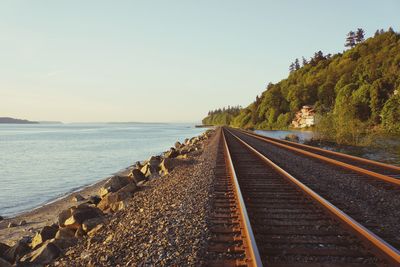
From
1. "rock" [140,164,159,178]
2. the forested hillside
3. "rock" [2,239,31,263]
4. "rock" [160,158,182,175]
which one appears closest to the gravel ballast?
"rock" [2,239,31,263]

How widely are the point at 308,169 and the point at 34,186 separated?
16593 mm

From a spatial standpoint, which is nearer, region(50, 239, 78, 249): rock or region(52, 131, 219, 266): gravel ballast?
region(52, 131, 219, 266): gravel ballast

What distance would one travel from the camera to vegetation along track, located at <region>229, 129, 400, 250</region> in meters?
5.84

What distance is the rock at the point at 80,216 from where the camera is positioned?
8.46 meters

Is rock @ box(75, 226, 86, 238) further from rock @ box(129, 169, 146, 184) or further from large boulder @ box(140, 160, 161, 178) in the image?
rock @ box(129, 169, 146, 184)

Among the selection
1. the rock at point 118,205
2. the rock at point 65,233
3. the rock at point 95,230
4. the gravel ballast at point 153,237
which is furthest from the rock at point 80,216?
the rock at point 95,230

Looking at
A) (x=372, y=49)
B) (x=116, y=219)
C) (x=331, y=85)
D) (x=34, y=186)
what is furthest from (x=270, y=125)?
(x=116, y=219)

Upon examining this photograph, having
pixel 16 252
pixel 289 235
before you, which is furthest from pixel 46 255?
pixel 289 235

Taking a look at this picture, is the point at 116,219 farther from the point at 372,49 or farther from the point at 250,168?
the point at 372,49

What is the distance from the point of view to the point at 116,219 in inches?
300

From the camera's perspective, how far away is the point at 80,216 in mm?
8570

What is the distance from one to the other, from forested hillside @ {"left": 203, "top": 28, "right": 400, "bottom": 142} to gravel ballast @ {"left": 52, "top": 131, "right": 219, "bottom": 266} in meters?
22.3

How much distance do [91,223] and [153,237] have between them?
2.90 metres

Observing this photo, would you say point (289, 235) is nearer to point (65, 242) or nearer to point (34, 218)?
point (65, 242)
